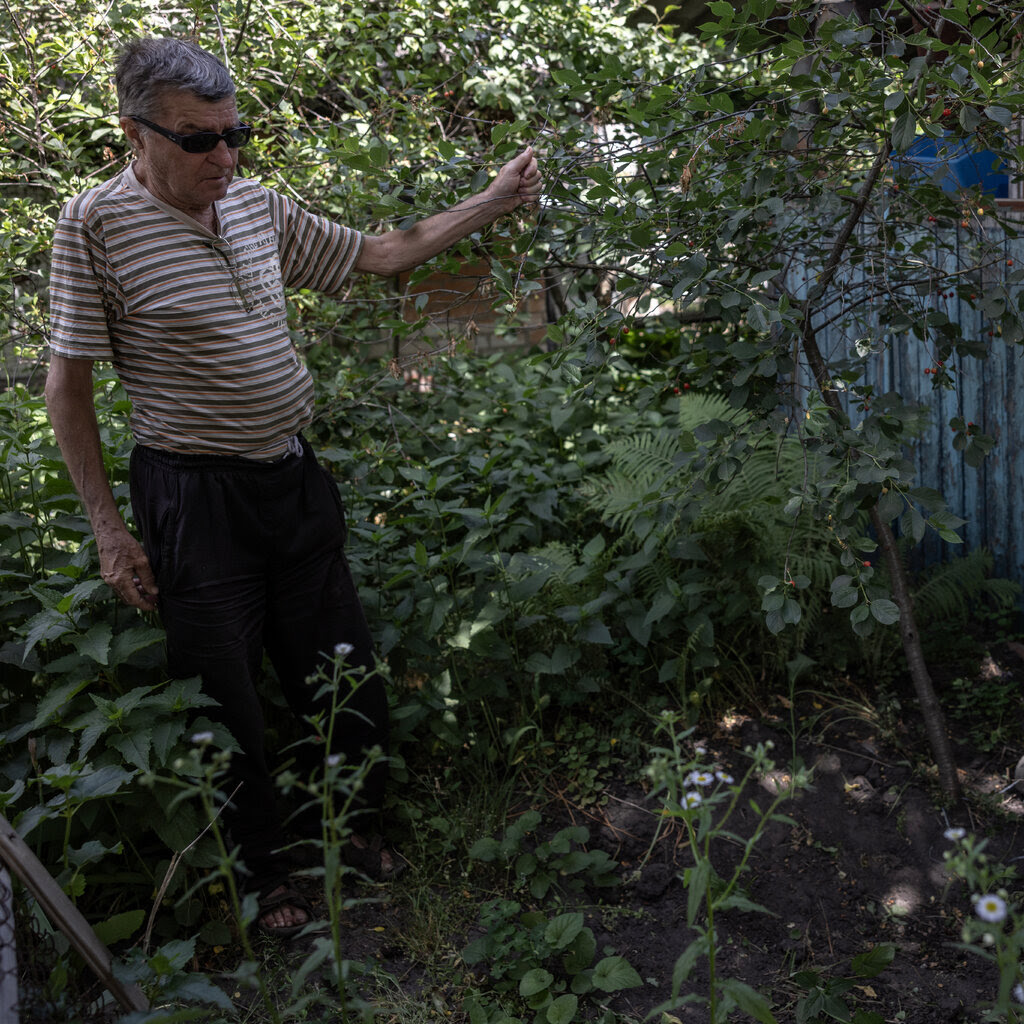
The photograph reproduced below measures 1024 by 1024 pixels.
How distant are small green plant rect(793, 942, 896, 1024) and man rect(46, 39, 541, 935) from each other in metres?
1.24

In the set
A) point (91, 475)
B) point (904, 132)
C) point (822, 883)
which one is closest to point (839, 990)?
point (822, 883)

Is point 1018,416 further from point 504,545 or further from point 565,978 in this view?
point 565,978

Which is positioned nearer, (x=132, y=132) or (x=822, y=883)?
(x=132, y=132)

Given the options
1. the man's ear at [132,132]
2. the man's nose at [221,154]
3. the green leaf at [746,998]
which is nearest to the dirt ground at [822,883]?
the green leaf at [746,998]

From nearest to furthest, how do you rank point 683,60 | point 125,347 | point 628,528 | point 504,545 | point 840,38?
point 840,38
point 125,347
point 504,545
point 628,528
point 683,60

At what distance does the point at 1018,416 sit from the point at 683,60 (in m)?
2.77

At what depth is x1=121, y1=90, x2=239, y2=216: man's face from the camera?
2369 mm

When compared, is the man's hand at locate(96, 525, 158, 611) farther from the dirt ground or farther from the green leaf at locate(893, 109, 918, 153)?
the green leaf at locate(893, 109, 918, 153)

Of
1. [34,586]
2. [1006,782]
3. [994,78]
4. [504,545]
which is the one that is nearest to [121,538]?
[34,586]

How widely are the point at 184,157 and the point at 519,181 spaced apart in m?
0.90

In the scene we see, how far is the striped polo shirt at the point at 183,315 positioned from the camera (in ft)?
7.83

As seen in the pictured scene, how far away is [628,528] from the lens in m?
3.92

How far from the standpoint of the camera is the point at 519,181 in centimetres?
276

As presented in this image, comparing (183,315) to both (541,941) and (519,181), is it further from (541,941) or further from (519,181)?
(541,941)
